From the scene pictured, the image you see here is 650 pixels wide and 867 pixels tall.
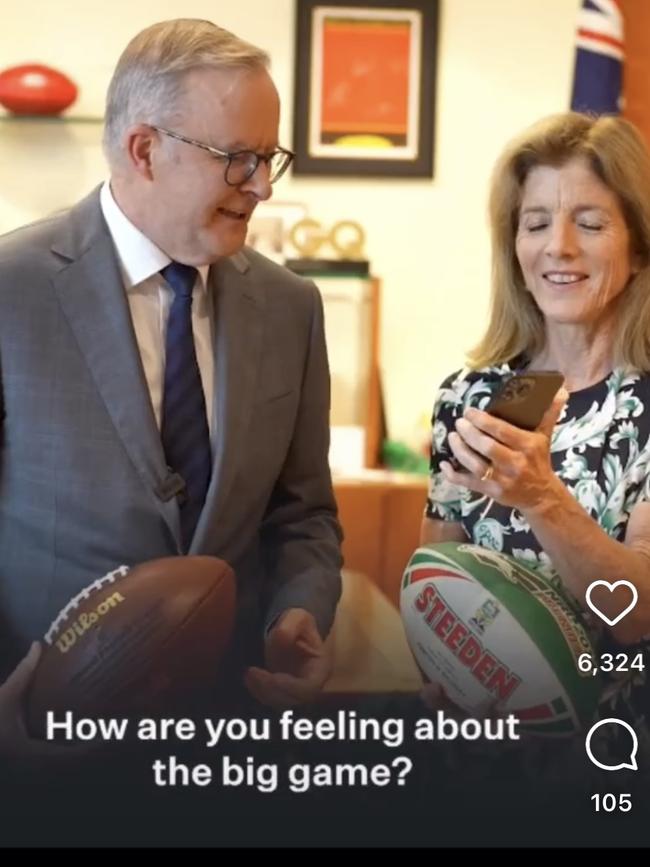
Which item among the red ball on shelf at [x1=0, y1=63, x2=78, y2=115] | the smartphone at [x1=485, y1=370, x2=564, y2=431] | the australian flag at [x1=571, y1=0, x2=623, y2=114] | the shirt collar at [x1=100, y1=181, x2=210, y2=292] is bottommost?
the smartphone at [x1=485, y1=370, x2=564, y2=431]

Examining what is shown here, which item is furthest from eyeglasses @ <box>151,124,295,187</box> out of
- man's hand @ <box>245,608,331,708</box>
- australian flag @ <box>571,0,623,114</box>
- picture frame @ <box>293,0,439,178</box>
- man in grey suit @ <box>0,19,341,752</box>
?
australian flag @ <box>571,0,623,114</box>

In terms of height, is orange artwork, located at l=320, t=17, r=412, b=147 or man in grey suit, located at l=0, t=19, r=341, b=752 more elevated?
orange artwork, located at l=320, t=17, r=412, b=147

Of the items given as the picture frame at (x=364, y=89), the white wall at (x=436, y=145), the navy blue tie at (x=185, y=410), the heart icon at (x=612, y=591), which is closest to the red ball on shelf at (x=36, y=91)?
the white wall at (x=436, y=145)

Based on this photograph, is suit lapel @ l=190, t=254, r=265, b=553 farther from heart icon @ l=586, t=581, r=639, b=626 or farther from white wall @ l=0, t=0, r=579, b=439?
white wall @ l=0, t=0, r=579, b=439

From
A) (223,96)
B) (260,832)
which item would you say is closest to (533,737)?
(260,832)

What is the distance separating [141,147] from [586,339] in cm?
53

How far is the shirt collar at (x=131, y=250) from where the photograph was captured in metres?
1.43

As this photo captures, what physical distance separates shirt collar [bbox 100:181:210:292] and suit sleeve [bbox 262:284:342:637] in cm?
21

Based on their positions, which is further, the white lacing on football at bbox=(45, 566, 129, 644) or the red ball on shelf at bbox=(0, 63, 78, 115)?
the red ball on shelf at bbox=(0, 63, 78, 115)

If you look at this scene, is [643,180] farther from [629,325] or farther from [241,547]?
[241,547]

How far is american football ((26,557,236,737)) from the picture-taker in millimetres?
1347

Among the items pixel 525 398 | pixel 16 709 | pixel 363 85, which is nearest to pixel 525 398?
pixel 525 398

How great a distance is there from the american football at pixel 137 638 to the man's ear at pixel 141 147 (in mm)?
398

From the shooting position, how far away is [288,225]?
2891 millimetres
